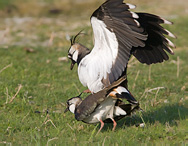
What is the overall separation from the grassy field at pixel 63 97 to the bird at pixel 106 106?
18 centimetres

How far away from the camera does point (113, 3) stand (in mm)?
4410

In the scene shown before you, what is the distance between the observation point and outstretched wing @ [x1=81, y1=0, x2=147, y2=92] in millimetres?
4457

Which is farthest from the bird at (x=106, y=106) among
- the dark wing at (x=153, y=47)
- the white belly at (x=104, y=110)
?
the dark wing at (x=153, y=47)

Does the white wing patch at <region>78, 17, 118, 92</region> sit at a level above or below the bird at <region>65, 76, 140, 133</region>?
above

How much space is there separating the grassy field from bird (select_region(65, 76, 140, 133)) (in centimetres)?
18

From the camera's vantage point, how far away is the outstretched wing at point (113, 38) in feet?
14.6

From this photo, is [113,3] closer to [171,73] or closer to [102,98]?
[102,98]

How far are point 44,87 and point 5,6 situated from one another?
12245mm

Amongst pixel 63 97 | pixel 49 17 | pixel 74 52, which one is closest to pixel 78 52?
pixel 74 52

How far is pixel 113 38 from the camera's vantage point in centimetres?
461

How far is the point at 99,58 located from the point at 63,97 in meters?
2.01

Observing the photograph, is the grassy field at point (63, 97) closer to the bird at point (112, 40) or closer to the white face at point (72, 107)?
the white face at point (72, 107)

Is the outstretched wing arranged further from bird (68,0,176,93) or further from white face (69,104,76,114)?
white face (69,104,76,114)

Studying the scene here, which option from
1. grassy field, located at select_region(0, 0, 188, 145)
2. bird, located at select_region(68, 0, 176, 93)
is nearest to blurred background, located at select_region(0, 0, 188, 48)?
grassy field, located at select_region(0, 0, 188, 145)
